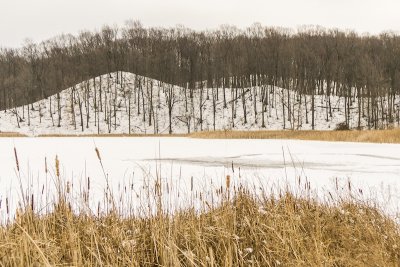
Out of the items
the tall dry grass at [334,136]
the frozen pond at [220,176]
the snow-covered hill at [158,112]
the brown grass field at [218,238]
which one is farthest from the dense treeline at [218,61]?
the brown grass field at [218,238]

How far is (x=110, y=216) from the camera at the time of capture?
455 centimetres

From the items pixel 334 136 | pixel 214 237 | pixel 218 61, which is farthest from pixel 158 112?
pixel 214 237

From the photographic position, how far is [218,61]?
62.6 metres

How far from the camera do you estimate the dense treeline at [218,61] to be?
57500 millimetres

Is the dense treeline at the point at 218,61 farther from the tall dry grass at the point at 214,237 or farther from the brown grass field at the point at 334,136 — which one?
the tall dry grass at the point at 214,237

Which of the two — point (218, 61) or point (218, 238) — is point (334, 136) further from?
point (218, 61)

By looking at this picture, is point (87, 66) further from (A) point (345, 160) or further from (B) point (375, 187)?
(B) point (375, 187)

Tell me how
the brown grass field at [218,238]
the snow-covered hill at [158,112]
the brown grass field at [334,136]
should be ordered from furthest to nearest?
the snow-covered hill at [158,112] < the brown grass field at [334,136] < the brown grass field at [218,238]

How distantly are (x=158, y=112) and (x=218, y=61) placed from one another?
13.0m

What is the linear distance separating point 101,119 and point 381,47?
47.7 metres

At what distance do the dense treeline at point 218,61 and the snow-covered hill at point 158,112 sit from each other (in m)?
1.23

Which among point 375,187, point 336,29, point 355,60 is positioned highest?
point 336,29

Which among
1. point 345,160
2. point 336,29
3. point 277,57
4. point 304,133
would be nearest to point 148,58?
point 277,57

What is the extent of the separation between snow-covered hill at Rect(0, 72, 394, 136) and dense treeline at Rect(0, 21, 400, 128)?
48.3 inches
